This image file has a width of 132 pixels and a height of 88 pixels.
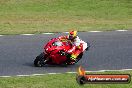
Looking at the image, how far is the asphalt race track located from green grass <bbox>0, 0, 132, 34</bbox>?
1.55m

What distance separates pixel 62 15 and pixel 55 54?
1144cm

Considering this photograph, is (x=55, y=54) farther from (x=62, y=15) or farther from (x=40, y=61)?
(x=62, y=15)

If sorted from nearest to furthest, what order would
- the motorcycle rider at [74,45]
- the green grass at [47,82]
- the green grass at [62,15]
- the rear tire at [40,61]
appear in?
the green grass at [47,82] → the motorcycle rider at [74,45] → the rear tire at [40,61] → the green grass at [62,15]

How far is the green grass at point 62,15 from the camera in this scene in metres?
26.6

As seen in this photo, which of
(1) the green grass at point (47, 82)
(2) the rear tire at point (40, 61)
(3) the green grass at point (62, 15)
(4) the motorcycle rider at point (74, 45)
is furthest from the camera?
(3) the green grass at point (62, 15)

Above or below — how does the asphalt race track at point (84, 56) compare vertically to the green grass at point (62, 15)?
above

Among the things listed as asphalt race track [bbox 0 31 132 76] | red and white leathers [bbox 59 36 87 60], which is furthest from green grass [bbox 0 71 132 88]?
red and white leathers [bbox 59 36 87 60]

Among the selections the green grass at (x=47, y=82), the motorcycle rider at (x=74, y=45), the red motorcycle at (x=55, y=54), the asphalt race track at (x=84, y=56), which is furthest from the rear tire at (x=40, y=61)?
the green grass at (x=47, y=82)

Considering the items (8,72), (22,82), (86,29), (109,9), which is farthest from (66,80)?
(109,9)

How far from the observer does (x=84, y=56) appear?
2102 cm

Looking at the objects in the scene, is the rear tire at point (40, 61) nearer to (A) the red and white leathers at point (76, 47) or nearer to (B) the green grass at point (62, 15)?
(A) the red and white leathers at point (76, 47)

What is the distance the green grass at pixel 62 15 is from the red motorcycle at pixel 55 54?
6.23 metres

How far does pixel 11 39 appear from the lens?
932 inches

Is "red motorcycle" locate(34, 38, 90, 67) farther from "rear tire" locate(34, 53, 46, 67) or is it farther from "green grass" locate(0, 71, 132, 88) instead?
"green grass" locate(0, 71, 132, 88)
